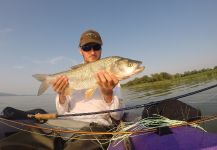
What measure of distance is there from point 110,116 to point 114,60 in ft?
3.76

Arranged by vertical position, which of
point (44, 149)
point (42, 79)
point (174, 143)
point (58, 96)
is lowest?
point (44, 149)

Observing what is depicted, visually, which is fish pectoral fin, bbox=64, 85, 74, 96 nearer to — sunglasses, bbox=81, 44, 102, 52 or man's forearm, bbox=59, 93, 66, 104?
man's forearm, bbox=59, 93, 66, 104

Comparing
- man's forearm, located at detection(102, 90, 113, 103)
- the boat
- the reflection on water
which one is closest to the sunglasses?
man's forearm, located at detection(102, 90, 113, 103)

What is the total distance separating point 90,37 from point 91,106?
1.41 meters

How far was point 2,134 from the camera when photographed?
183 inches

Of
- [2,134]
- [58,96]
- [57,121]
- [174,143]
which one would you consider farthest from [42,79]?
[174,143]

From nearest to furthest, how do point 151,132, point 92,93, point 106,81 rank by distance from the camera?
point 151,132, point 106,81, point 92,93

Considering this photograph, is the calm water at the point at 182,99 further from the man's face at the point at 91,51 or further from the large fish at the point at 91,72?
the man's face at the point at 91,51

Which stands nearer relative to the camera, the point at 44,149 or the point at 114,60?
the point at 44,149

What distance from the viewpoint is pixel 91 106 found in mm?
4680

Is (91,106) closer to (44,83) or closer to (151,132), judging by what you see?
(44,83)

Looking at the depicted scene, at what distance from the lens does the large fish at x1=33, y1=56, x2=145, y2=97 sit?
14.5ft

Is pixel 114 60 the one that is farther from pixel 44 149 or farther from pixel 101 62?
pixel 44 149

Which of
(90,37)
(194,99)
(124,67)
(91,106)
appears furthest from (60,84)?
(194,99)
